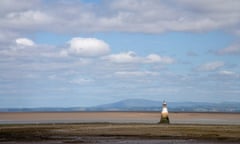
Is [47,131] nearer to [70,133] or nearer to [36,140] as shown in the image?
[70,133]

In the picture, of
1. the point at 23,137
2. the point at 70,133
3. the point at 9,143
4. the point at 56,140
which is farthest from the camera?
the point at 70,133

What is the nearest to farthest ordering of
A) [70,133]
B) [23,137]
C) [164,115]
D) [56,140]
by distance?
1. [56,140]
2. [23,137]
3. [70,133]
4. [164,115]

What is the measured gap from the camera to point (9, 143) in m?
36.7

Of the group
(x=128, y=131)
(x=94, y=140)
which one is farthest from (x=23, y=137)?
(x=128, y=131)

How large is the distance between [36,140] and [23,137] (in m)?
2.92

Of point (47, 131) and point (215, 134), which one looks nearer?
point (215, 134)

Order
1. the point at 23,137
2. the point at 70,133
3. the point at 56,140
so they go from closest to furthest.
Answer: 1. the point at 56,140
2. the point at 23,137
3. the point at 70,133

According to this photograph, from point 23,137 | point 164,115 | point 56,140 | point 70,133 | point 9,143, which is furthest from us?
point 164,115

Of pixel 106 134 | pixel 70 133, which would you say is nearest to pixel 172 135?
pixel 106 134

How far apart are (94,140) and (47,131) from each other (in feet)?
32.9

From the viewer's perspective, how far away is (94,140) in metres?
38.7

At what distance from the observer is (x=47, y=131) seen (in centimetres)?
4775

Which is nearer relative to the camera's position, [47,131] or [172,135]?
[172,135]

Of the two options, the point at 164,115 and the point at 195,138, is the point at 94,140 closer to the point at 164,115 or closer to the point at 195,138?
the point at 195,138
